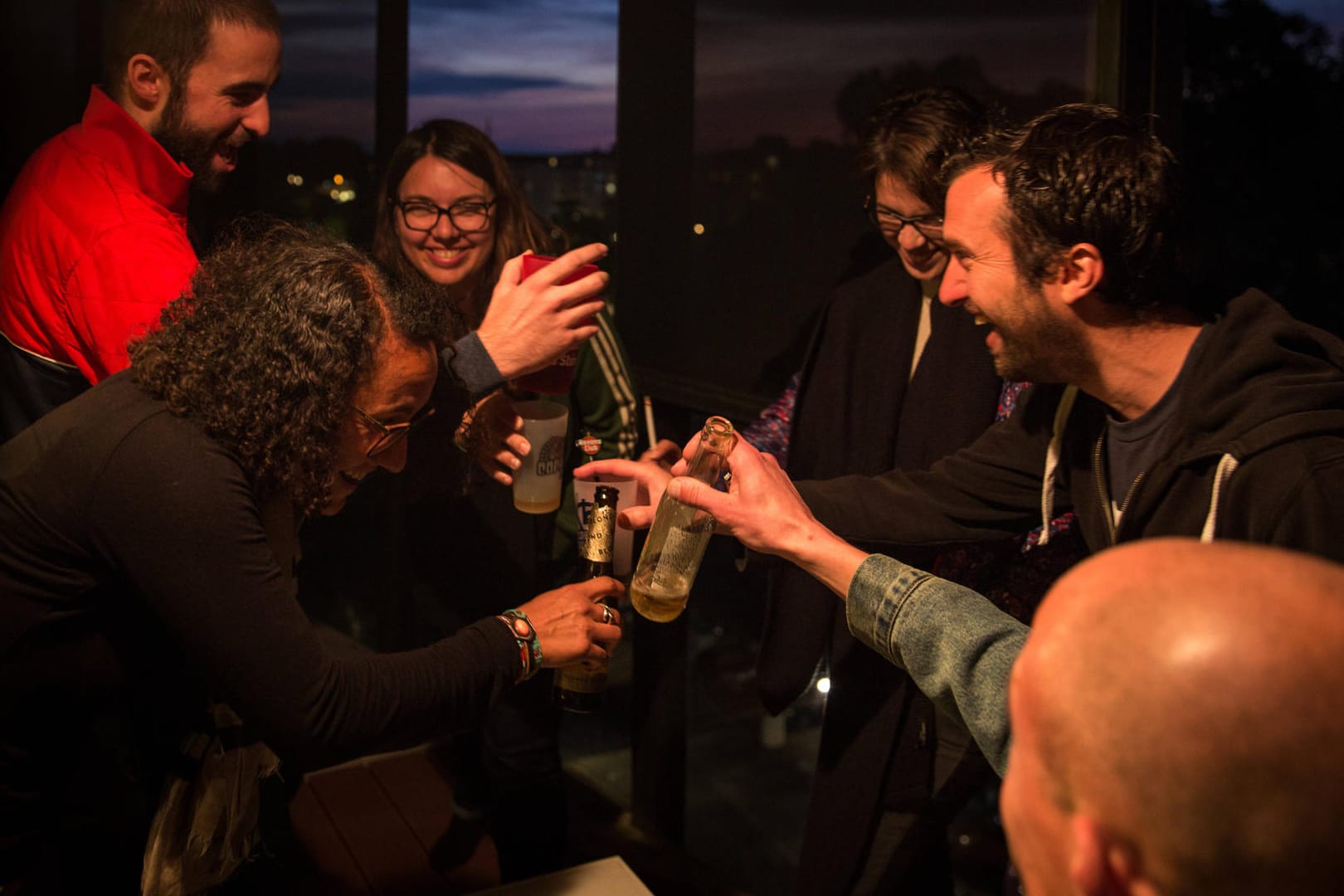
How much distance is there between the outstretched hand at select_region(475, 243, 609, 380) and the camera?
1.71m

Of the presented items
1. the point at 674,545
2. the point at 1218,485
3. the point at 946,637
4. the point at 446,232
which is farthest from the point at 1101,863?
the point at 446,232

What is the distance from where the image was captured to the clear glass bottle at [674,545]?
5.19 ft

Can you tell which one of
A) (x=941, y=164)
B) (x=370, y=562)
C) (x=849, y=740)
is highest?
(x=941, y=164)

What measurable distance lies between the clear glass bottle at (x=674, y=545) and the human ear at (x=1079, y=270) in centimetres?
54

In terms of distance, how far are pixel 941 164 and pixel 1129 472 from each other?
2.13ft

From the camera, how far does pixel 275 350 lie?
4.55 feet

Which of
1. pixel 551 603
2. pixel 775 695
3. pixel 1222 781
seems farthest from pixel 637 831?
pixel 1222 781

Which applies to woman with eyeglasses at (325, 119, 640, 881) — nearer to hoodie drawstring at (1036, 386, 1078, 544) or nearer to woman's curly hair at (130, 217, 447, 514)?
woman's curly hair at (130, 217, 447, 514)

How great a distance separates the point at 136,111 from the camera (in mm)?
1768

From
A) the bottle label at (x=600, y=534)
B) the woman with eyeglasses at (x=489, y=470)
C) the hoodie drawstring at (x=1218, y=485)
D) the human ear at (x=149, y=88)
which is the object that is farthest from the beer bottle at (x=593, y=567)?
the human ear at (x=149, y=88)

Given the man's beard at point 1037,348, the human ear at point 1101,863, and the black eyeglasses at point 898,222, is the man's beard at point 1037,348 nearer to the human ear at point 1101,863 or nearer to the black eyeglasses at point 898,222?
the black eyeglasses at point 898,222

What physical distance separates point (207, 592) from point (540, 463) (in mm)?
675

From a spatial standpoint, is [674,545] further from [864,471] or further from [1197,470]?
[1197,470]

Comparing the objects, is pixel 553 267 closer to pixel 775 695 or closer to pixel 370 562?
pixel 775 695
